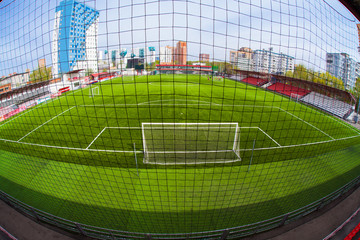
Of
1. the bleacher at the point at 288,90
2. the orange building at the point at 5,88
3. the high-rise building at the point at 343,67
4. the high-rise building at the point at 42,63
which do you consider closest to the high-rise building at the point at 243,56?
the bleacher at the point at 288,90

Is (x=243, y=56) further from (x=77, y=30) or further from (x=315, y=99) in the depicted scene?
(x=315, y=99)

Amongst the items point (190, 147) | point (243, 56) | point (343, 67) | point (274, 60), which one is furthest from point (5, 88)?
point (343, 67)

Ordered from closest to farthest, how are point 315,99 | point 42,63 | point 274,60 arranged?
point 42,63, point 274,60, point 315,99

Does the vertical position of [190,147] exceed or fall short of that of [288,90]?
it falls short

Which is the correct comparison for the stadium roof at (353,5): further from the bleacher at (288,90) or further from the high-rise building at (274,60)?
the bleacher at (288,90)

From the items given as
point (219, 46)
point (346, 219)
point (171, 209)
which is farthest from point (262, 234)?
point (219, 46)

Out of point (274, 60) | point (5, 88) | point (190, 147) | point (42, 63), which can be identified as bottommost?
point (190, 147)

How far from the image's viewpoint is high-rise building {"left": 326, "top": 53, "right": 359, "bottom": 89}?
3.02 meters

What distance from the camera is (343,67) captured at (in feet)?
11.0

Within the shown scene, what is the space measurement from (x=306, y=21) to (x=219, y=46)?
1.32m

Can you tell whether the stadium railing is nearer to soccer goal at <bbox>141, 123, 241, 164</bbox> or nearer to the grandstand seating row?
the grandstand seating row

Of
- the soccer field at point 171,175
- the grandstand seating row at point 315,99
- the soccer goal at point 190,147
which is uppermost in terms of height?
the grandstand seating row at point 315,99

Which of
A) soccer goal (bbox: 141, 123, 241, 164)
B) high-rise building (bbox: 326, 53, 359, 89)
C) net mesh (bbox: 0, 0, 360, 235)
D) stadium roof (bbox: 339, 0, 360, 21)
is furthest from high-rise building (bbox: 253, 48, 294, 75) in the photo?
soccer goal (bbox: 141, 123, 241, 164)

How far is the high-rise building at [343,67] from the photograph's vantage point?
302 cm
